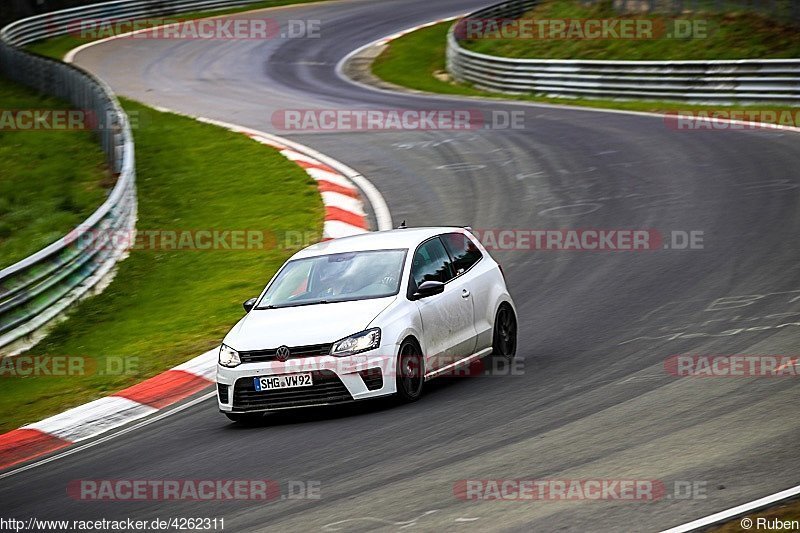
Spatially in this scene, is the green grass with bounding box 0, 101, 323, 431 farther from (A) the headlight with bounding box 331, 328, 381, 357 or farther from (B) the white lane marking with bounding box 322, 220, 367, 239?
(A) the headlight with bounding box 331, 328, 381, 357

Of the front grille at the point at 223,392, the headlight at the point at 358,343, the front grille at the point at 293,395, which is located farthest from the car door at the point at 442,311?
the front grille at the point at 223,392

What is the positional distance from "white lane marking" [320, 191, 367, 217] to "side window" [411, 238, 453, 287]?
7.30 meters

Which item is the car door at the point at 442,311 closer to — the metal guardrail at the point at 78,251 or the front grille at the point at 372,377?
the front grille at the point at 372,377

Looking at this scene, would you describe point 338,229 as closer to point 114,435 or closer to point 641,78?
point 114,435

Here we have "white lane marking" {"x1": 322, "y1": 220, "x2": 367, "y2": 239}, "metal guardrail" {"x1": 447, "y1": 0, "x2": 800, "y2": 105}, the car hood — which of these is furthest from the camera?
"metal guardrail" {"x1": 447, "y1": 0, "x2": 800, "y2": 105}

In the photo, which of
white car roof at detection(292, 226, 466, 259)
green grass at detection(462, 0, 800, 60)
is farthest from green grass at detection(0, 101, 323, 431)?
green grass at detection(462, 0, 800, 60)

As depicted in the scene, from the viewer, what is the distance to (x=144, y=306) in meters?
15.9

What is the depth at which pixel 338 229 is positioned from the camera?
59.2ft

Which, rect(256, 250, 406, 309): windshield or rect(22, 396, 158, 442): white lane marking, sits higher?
rect(256, 250, 406, 309): windshield

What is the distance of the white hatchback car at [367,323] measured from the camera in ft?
33.2

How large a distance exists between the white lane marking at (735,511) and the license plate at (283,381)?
4150 millimetres

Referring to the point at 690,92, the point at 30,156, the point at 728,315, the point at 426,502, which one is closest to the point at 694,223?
the point at 728,315

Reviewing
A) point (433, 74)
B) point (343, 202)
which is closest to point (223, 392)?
point (343, 202)

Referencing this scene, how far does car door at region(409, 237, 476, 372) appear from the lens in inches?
427
